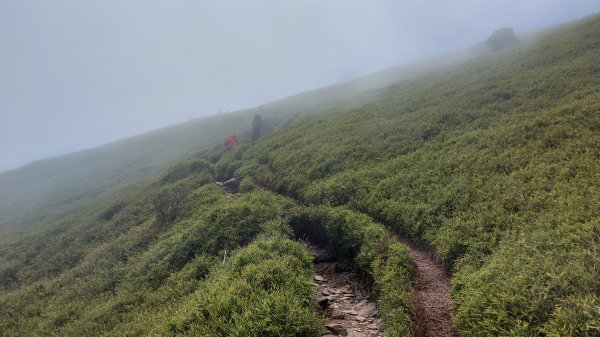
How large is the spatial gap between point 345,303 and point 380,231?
4473 millimetres

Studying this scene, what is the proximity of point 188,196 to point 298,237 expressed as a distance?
14.8 m

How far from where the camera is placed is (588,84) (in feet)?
82.4

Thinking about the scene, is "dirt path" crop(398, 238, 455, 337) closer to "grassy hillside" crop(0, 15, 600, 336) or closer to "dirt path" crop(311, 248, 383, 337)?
"grassy hillside" crop(0, 15, 600, 336)

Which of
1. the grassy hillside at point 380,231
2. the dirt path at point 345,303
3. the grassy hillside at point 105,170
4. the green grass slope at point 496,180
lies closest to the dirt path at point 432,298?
the grassy hillside at point 380,231

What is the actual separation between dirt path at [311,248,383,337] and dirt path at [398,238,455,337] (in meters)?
1.43

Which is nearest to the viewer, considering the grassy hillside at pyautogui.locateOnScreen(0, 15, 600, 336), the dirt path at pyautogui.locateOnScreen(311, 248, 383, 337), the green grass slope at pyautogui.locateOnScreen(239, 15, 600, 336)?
the green grass slope at pyautogui.locateOnScreen(239, 15, 600, 336)

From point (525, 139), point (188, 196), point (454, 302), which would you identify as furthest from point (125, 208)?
point (525, 139)

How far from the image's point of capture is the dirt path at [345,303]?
10.5 metres

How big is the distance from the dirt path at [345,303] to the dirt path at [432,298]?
1.43m

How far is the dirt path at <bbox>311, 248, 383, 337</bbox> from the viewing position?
1051 cm

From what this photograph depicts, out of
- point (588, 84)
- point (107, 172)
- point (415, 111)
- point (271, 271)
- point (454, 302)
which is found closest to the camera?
point (454, 302)

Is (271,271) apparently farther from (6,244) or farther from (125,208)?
(6,244)

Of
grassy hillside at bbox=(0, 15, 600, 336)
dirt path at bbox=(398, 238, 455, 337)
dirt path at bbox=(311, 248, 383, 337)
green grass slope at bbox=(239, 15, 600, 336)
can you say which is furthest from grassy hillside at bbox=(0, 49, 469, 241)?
dirt path at bbox=(398, 238, 455, 337)

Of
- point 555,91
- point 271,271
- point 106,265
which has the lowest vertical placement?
point 106,265
